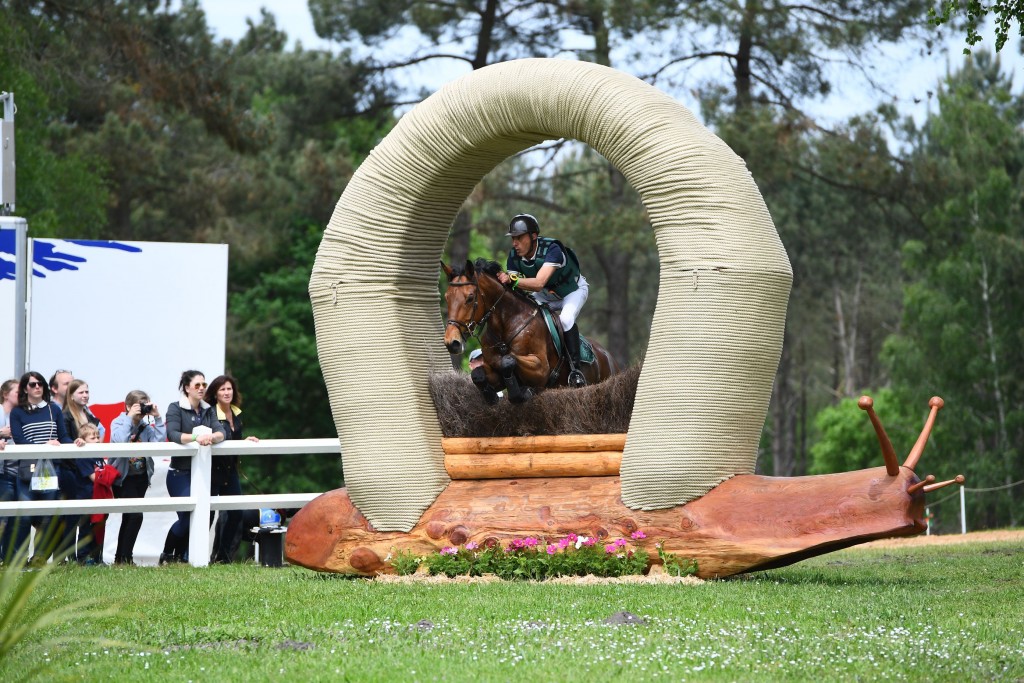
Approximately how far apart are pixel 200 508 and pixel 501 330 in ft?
11.8

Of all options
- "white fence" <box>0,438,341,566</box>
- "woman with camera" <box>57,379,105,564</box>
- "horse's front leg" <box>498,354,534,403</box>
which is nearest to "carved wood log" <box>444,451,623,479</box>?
"horse's front leg" <box>498,354,534,403</box>

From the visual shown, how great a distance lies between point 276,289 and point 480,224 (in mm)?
8284

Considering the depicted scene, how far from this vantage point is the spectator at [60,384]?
11.8 meters

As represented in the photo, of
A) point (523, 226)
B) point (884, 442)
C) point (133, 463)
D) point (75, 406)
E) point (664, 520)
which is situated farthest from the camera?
point (75, 406)

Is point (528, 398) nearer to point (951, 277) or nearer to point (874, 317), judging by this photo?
point (951, 277)

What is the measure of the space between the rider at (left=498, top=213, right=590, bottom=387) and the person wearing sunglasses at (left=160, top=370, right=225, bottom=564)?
3.33m

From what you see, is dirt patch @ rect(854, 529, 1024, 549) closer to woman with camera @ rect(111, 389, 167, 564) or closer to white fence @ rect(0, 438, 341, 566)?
white fence @ rect(0, 438, 341, 566)

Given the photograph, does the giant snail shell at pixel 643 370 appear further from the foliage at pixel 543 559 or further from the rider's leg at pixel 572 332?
the rider's leg at pixel 572 332

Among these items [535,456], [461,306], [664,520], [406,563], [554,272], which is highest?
[554,272]

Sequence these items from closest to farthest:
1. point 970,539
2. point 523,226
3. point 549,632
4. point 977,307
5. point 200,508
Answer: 1. point 549,632
2. point 523,226
3. point 200,508
4. point 970,539
5. point 977,307

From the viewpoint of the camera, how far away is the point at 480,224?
2525 cm

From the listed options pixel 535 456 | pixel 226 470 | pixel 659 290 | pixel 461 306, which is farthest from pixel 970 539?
pixel 226 470

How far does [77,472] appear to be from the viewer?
11.2 metres

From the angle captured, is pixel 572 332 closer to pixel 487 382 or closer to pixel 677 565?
pixel 487 382
